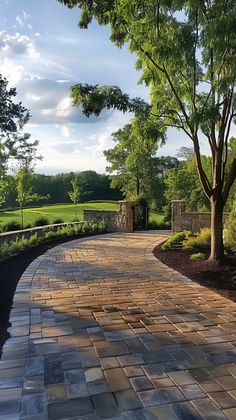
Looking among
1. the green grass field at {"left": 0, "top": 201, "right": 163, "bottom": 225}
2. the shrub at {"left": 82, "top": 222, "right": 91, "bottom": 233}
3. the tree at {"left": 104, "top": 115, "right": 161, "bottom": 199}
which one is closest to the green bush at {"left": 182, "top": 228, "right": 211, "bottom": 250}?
the shrub at {"left": 82, "top": 222, "right": 91, "bottom": 233}

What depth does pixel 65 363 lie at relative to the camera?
3.16m

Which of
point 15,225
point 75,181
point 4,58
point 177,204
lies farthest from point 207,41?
point 75,181

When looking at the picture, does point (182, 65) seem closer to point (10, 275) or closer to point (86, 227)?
point (10, 275)

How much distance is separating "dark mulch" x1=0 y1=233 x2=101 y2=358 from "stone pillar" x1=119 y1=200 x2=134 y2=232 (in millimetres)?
4756

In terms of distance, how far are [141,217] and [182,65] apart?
1116 cm

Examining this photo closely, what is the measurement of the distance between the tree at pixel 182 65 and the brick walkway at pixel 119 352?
2.87 m

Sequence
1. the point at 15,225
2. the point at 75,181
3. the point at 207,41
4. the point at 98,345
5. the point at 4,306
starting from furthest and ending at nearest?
the point at 75,181
the point at 15,225
the point at 207,41
the point at 4,306
the point at 98,345

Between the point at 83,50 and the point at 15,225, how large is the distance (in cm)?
955

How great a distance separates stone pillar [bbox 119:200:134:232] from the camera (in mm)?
15852

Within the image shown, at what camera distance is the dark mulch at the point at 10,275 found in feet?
14.1

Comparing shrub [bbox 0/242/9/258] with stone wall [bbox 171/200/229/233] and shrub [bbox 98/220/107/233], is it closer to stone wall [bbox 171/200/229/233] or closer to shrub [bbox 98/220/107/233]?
shrub [bbox 98/220/107/233]

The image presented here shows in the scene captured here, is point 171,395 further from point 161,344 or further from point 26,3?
point 26,3

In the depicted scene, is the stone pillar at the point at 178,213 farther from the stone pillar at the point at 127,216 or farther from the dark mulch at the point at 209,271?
the dark mulch at the point at 209,271

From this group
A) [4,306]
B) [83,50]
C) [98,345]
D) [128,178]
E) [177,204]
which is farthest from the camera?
[128,178]
